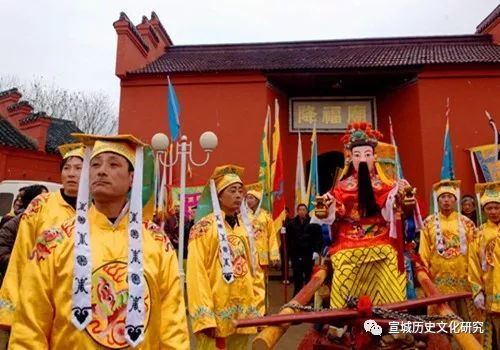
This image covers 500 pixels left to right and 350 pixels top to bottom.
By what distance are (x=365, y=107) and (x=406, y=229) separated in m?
10.8

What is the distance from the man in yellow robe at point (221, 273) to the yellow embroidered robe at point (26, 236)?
106 centimetres

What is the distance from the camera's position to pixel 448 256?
5770 millimetres

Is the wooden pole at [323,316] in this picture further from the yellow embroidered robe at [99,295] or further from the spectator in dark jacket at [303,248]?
the spectator in dark jacket at [303,248]

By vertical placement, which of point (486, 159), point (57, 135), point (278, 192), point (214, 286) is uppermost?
point (57, 135)

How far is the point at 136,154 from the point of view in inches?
91.4

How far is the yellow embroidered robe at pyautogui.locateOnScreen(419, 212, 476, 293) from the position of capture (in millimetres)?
5691

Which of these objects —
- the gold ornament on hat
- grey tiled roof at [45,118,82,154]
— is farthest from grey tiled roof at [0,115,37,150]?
the gold ornament on hat

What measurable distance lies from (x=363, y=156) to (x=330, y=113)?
10.3 m

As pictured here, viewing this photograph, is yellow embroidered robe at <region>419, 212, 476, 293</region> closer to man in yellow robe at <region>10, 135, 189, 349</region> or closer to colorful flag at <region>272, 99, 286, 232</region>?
colorful flag at <region>272, 99, 286, 232</region>

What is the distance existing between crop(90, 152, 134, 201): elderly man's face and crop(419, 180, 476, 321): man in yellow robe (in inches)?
183

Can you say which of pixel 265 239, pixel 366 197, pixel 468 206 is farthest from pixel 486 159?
pixel 366 197

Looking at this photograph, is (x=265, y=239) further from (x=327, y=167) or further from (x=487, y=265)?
(x=327, y=167)

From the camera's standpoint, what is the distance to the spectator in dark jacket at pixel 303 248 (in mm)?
8469

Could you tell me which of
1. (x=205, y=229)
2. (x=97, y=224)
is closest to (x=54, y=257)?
(x=97, y=224)
